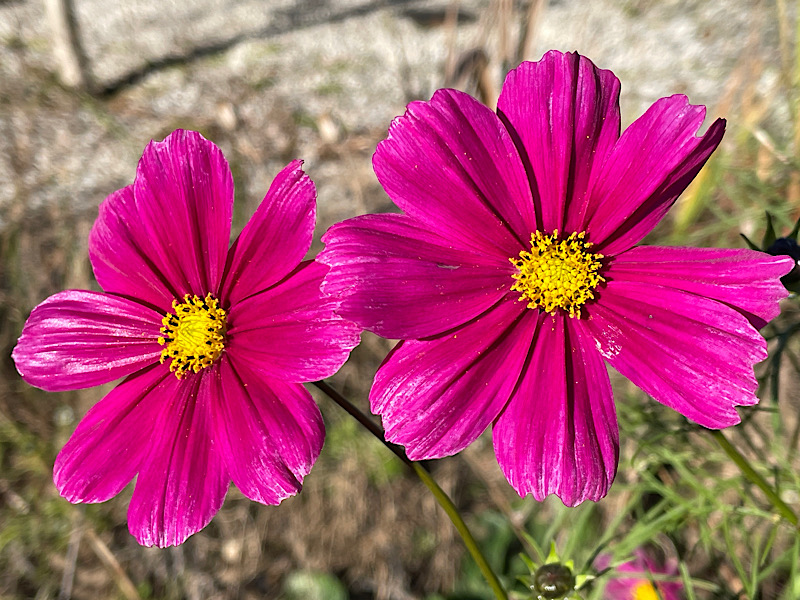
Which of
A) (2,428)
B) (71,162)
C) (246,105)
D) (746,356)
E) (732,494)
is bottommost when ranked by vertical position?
(2,428)

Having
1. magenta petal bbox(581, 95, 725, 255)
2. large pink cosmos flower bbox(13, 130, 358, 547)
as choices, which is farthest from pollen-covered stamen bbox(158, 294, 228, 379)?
magenta petal bbox(581, 95, 725, 255)

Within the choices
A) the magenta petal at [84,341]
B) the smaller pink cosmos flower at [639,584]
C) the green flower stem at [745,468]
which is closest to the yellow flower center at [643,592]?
the smaller pink cosmos flower at [639,584]

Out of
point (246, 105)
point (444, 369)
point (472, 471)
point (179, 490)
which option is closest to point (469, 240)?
point (444, 369)

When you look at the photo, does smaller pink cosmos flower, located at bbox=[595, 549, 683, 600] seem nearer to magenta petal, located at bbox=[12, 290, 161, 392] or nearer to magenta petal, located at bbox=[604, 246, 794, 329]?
magenta petal, located at bbox=[604, 246, 794, 329]

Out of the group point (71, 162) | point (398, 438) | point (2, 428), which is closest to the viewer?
point (398, 438)

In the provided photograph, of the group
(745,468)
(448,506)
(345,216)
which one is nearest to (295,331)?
(448,506)

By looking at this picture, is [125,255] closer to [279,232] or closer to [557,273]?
[279,232]

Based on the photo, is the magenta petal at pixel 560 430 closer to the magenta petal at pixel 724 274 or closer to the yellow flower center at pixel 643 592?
the magenta petal at pixel 724 274

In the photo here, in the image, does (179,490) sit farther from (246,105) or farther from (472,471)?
(246,105)
